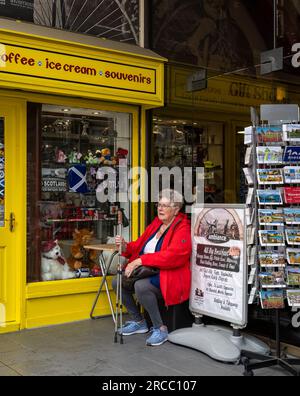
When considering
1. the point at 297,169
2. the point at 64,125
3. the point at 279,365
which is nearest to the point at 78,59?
the point at 64,125

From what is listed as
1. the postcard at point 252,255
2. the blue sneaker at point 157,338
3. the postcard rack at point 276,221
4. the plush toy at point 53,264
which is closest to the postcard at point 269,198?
the postcard rack at point 276,221

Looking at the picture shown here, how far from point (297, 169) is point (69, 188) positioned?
2595mm

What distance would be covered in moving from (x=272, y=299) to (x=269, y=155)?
1.11 meters

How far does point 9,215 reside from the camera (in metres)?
5.26

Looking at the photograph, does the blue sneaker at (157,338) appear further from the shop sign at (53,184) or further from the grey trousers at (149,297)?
the shop sign at (53,184)

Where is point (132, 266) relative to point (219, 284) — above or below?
above

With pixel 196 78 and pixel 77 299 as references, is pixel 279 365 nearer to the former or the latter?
pixel 77 299

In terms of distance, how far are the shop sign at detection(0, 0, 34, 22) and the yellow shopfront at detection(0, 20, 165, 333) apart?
1.24 ft

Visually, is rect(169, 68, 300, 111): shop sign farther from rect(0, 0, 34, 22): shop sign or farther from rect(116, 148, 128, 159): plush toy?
rect(0, 0, 34, 22): shop sign

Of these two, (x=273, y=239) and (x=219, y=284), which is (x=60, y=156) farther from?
(x=273, y=239)

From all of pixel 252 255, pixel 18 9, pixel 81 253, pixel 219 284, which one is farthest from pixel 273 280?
pixel 18 9

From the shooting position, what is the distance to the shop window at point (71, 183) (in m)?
5.44

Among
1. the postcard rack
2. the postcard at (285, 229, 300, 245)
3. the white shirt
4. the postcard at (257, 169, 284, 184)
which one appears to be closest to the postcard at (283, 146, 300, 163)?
the postcard rack

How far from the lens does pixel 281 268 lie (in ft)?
13.4
